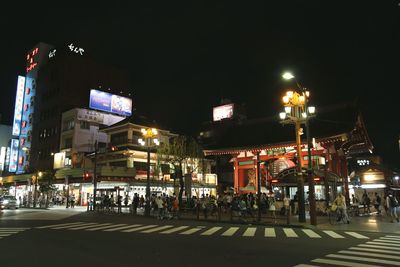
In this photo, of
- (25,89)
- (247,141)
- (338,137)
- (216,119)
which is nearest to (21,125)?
(25,89)

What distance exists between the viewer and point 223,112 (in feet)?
261

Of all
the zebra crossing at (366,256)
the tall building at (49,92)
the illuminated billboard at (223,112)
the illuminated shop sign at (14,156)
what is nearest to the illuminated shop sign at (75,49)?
the tall building at (49,92)

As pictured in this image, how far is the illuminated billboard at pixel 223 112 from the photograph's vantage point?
77.9m

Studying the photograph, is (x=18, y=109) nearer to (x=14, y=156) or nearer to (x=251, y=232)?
(x=14, y=156)

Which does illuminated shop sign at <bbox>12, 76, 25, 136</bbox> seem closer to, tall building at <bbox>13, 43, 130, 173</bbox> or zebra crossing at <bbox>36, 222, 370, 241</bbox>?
tall building at <bbox>13, 43, 130, 173</bbox>

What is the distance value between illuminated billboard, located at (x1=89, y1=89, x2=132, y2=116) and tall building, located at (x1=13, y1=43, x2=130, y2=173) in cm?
653

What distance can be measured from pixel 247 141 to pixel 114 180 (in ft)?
61.1

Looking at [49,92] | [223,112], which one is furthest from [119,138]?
[223,112]

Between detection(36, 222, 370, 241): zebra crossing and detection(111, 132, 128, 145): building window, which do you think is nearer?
detection(36, 222, 370, 241): zebra crossing

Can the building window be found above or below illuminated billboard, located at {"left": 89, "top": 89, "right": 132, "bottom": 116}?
below

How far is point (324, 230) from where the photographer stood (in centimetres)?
1788

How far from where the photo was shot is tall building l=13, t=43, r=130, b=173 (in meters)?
64.5

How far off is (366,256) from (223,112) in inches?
2743

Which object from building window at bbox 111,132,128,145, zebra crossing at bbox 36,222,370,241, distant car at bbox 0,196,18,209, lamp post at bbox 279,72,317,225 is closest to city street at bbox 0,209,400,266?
zebra crossing at bbox 36,222,370,241
